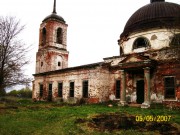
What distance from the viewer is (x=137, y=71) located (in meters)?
18.4

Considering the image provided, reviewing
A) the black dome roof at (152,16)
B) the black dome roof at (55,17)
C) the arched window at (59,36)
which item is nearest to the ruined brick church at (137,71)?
the black dome roof at (152,16)

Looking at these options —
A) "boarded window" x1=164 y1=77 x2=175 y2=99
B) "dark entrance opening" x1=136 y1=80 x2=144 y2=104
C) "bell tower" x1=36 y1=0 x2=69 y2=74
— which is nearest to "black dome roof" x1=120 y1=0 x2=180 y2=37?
"boarded window" x1=164 y1=77 x2=175 y2=99

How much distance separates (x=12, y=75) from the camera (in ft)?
62.4

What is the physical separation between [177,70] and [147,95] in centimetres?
298

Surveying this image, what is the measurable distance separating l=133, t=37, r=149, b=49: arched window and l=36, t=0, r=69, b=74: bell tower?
44.2 feet

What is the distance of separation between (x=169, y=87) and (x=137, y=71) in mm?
3222

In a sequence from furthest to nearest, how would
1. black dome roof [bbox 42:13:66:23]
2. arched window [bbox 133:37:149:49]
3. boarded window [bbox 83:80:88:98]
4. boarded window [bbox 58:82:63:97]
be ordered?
black dome roof [bbox 42:13:66:23] → boarded window [bbox 58:82:63:97] → boarded window [bbox 83:80:88:98] → arched window [bbox 133:37:149:49]

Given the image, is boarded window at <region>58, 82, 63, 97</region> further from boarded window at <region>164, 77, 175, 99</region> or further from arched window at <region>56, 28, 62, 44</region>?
boarded window at <region>164, 77, 175, 99</region>

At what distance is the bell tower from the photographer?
29534mm

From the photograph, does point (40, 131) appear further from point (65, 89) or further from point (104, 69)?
point (65, 89)

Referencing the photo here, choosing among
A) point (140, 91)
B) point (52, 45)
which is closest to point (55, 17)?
point (52, 45)

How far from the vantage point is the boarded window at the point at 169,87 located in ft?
52.7

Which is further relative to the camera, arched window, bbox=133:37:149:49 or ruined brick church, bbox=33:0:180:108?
arched window, bbox=133:37:149:49

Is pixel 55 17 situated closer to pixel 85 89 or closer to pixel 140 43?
pixel 85 89
